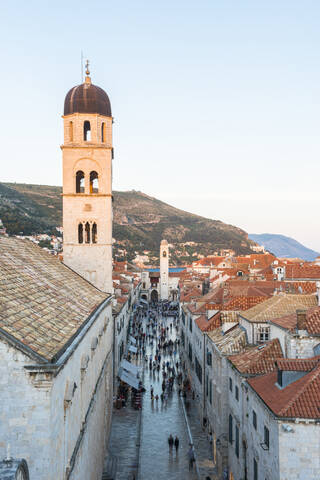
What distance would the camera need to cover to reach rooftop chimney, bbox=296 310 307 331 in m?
18.3

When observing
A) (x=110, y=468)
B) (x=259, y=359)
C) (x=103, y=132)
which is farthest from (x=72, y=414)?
(x=103, y=132)

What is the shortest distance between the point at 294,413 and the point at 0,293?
887cm

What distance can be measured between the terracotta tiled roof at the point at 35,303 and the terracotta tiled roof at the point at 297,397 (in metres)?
6.47

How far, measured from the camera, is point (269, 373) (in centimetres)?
1778

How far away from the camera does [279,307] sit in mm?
25203

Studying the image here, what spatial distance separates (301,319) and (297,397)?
197 inches

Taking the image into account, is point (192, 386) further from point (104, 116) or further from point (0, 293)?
point (0, 293)

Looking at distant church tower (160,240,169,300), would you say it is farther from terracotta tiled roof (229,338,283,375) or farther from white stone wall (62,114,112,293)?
terracotta tiled roof (229,338,283,375)

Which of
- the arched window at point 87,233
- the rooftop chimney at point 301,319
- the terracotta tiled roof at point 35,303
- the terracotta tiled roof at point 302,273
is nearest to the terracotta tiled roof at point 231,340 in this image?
the rooftop chimney at point 301,319

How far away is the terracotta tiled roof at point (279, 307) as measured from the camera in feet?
78.9

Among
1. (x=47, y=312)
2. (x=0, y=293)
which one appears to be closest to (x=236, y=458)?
(x=47, y=312)

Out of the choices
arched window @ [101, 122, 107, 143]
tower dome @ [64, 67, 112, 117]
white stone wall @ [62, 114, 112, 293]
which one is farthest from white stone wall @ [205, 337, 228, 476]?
tower dome @ [64, 67, 112, 117]

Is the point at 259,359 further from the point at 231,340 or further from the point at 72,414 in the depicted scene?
the point at 72,414

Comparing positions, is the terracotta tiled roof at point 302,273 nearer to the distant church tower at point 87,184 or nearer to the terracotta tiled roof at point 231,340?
the terracotta tiled roof at point 231,340
